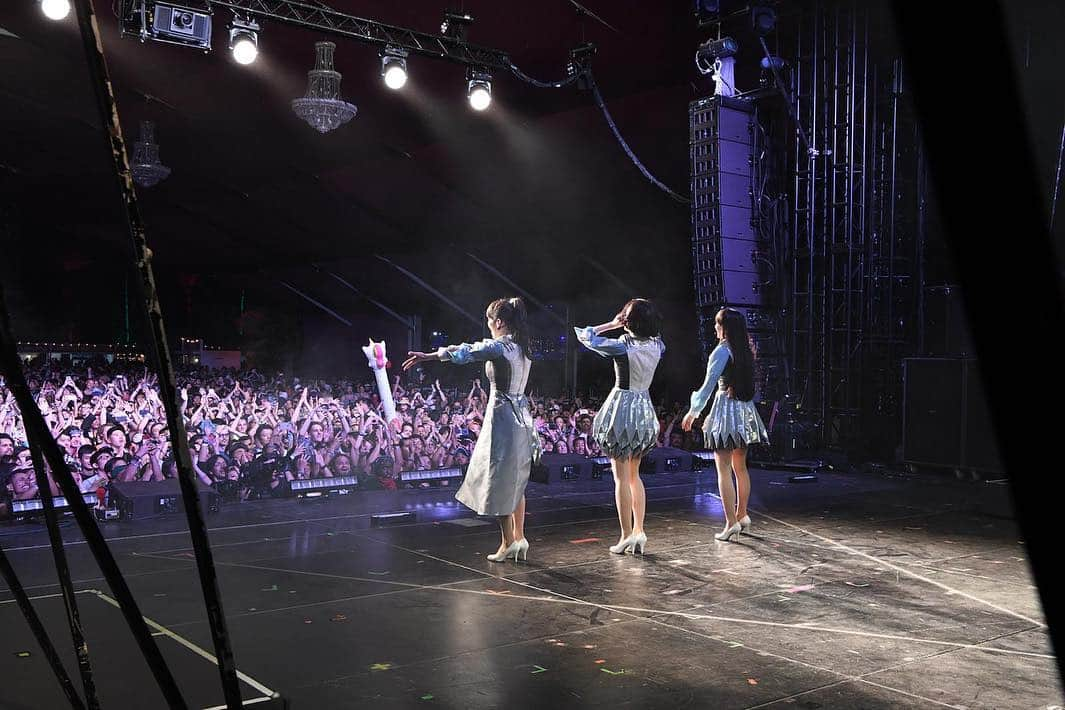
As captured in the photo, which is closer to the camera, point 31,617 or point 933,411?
point 31,617

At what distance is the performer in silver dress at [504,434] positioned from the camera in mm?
5688

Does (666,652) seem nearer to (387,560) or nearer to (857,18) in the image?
(387,560)

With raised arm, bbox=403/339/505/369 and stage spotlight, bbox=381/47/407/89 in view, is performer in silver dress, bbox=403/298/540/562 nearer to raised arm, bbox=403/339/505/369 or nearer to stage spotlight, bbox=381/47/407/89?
raised arm, bbox=403/339/505/369

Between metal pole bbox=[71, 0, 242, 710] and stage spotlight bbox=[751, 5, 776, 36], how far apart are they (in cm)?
1020

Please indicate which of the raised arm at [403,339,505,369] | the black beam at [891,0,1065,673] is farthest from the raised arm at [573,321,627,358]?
the black beam at [891,0,1065,673]

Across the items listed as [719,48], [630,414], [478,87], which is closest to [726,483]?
[630,414]

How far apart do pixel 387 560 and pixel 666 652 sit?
2.45 meters

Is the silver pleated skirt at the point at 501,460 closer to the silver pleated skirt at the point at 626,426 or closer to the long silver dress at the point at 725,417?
the silver pleated skirt at the point at 626,426

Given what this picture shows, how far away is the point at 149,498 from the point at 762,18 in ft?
27.5

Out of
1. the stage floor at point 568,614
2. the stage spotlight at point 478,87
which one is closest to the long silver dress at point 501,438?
the stage floor at point 568,614

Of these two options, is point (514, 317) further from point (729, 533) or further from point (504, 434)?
point (729, 533)

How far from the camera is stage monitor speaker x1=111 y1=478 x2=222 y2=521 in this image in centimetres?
734

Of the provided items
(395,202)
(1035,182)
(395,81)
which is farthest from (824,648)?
(395,202)

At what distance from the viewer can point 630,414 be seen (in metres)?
6.16
